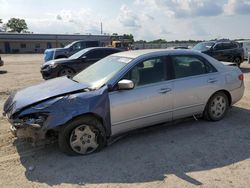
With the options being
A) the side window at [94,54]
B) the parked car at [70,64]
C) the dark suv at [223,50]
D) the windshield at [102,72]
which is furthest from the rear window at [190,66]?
the dark suv at [223,50]

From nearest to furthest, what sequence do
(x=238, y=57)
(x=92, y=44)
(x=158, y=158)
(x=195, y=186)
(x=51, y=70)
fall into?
(x=195, y=186), (x=158, y=158), (x=51, y=70), (x=238, y=57), (x=92, y=44)

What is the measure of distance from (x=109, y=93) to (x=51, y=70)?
26.7 ft

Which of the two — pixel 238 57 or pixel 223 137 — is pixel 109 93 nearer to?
pixel 223 137

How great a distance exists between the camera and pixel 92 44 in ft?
Answer: 74.0

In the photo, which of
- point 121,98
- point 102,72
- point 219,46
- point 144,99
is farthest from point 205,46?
point 121,98

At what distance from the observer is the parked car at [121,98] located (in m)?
4.35

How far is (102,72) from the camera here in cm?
530

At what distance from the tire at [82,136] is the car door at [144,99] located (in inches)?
11.3

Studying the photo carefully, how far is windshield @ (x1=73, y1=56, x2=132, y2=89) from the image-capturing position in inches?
194

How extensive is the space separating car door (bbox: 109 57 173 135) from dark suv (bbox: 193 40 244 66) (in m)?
11.5

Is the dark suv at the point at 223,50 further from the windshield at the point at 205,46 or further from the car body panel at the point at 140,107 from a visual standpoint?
the car body panel at the point at 140,107

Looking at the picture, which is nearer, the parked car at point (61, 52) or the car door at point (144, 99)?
the car door at point (144, 99)

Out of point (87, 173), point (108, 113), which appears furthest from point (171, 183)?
point (108, 113)

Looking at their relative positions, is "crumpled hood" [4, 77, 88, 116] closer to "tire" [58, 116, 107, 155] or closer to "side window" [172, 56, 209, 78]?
"tire" [58, 116, 107, 155]
